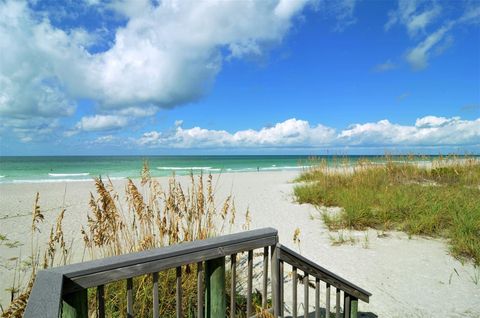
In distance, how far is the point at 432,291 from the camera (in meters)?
4.25

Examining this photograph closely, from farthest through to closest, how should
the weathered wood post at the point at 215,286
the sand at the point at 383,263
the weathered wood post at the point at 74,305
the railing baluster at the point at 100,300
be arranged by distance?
1. the sand at the point at 383,263
2. the weathered wood post at the point at 215,286
3. the railing baluster at the point at 100,300
4. the weathered wood post at the point at 74,305

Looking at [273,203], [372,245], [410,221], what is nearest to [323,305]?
[372,245]

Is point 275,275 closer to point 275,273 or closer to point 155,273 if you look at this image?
point 275,273

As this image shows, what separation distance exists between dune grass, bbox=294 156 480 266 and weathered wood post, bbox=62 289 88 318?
582 cm

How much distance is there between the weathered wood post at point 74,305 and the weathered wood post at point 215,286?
2.43 ft

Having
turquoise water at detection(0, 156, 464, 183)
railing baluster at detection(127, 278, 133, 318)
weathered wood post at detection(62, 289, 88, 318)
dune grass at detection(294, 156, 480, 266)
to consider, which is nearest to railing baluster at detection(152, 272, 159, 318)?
railing baluster at detection(127, 278, 133, 318)

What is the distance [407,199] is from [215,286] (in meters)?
6.76

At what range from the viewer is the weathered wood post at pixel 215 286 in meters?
1.93

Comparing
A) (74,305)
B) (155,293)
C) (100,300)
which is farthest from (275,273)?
(74,305)

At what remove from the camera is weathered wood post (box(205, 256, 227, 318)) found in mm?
1930

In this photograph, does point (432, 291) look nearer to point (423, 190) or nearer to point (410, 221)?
point (410, 221)

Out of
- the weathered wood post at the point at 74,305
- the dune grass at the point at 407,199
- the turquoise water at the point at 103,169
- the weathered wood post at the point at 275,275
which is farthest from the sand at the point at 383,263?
the weathered wood post at the point at 74,305

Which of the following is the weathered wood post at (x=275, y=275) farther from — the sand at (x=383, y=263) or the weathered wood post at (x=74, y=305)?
the sand at (x=383, y=263)

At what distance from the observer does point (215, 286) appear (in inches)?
76.9
